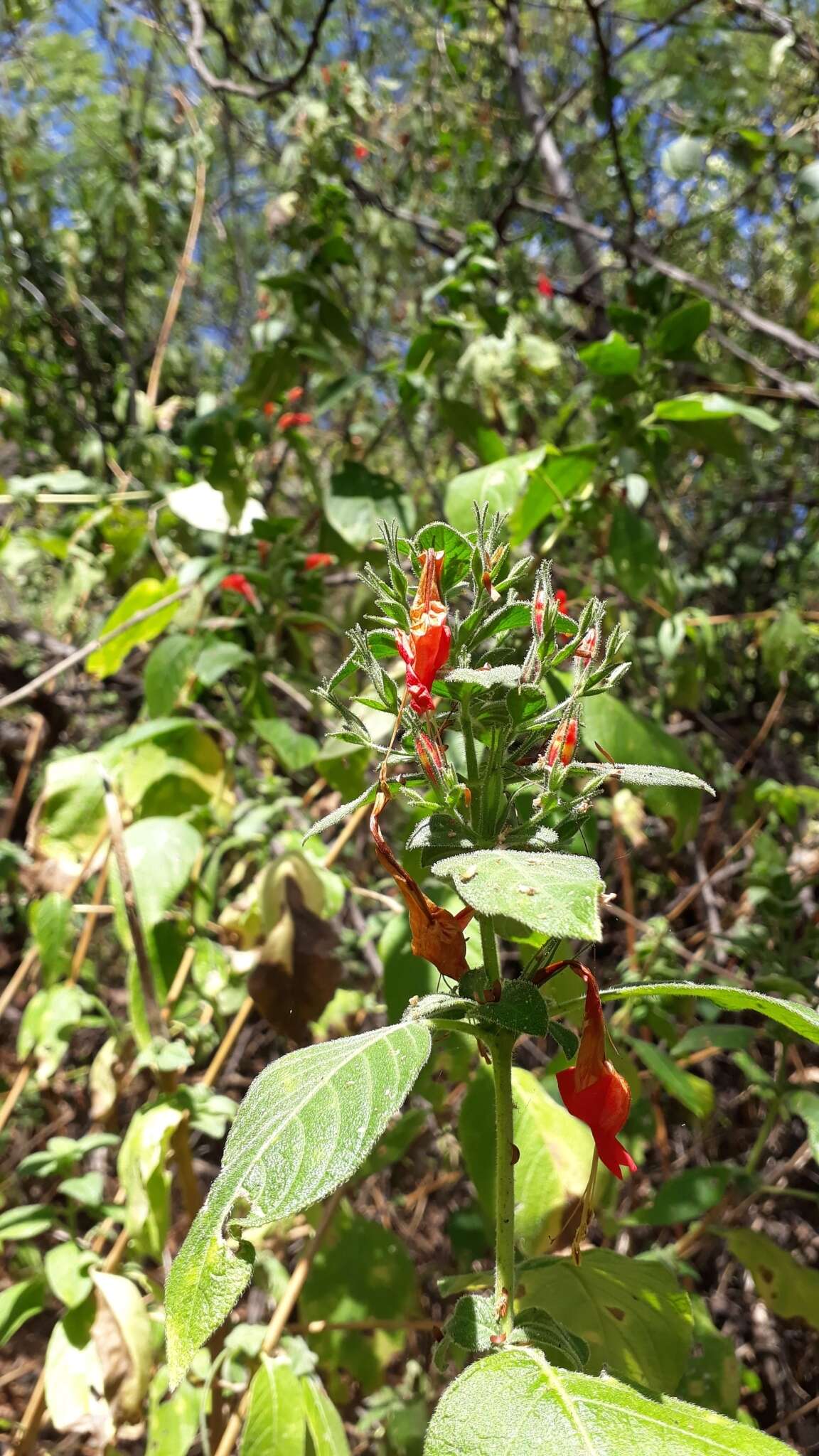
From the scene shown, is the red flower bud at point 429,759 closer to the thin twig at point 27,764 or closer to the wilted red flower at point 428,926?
the wilted red flower at point 428,926

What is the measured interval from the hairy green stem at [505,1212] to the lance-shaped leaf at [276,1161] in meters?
0.07

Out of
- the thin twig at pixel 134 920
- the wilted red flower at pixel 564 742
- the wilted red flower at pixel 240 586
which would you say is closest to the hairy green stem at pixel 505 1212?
the wilted red flower at pixel 564 742

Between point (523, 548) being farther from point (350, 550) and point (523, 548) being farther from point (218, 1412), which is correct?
point (218, 1412)

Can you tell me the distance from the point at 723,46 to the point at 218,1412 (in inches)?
107

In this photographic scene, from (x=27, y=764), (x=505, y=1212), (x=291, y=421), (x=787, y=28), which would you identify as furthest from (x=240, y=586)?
(x=787, y=28)

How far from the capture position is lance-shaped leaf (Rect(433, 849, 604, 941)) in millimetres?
300

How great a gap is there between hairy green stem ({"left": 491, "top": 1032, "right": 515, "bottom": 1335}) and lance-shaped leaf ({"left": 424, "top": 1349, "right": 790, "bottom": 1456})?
0.06 metres

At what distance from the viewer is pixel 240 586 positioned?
122 cm

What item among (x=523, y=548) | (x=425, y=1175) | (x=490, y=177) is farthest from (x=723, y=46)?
(x=425, y=1175)

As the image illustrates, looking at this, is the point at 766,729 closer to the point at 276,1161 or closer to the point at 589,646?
the point at 589,646

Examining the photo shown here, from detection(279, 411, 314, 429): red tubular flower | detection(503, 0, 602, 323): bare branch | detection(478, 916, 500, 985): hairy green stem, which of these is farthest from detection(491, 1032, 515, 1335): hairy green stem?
detection(503, 0, 602, 323): bare branch

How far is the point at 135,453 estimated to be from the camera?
1.61 metres

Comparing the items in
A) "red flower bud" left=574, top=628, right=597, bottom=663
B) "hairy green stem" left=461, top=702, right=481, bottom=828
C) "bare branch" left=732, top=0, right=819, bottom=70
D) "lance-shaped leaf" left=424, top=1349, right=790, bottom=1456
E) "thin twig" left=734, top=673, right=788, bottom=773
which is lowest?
"thin twig" left=734, top=673, right=788, bottom=773

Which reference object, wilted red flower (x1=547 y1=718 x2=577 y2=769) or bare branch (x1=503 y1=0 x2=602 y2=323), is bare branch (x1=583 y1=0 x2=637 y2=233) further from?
wilted red flower (x1=547 y1=718 x2=577 y2=769)
